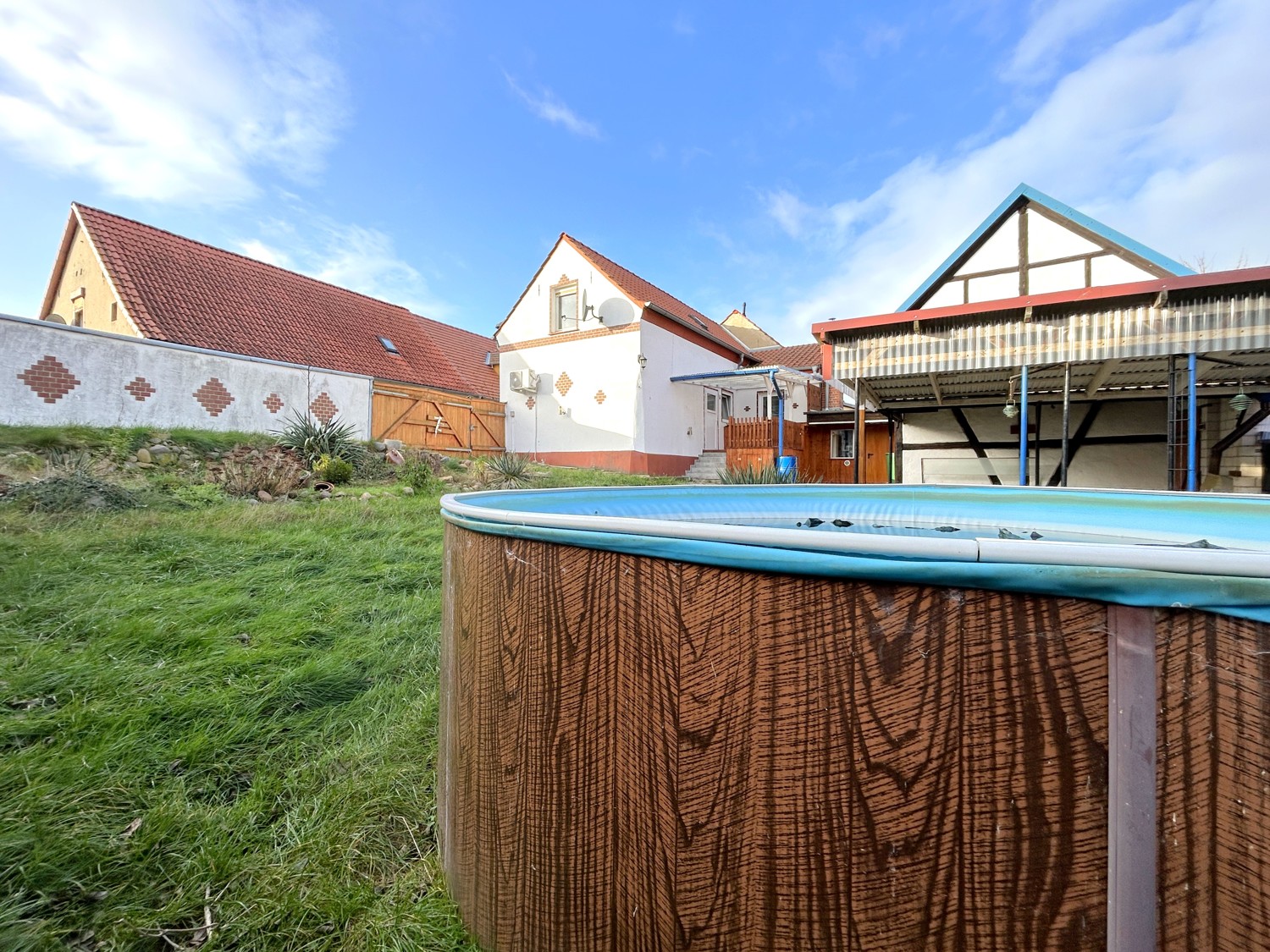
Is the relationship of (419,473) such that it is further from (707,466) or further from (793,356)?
(793,356)

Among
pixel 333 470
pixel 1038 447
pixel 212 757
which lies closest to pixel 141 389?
pixel 333 470

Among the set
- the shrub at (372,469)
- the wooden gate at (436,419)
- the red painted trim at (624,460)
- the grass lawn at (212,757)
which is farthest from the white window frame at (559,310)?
the grass lawn at (212,757)

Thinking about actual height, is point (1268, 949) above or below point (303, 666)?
above

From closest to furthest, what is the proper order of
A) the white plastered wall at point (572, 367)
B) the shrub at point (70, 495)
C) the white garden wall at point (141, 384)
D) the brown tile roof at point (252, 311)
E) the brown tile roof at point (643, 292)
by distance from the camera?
the shrub at point (70, 495)
the white garden wall at point (141, 384)
the brown tile roof at point (252, 311)
the white plastered wall at point (572, 367)
the brown tile roof at point (643, 292)

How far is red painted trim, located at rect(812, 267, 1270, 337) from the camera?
597 centimetres

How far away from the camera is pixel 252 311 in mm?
14367

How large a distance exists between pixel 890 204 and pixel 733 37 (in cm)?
781

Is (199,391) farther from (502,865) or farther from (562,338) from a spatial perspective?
(502,865)

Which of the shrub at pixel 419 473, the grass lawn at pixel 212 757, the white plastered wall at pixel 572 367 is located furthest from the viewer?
the white plastered wall at pixel 572 367

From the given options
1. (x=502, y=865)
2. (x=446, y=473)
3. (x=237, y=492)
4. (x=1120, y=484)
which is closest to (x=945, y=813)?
(x=502, y=865)

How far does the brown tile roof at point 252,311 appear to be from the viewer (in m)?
12.4

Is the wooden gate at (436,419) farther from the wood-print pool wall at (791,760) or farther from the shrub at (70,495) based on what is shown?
the wood-print pool wall at (791,760)

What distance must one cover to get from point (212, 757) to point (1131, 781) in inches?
121

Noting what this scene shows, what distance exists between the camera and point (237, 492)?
24.7 ft
